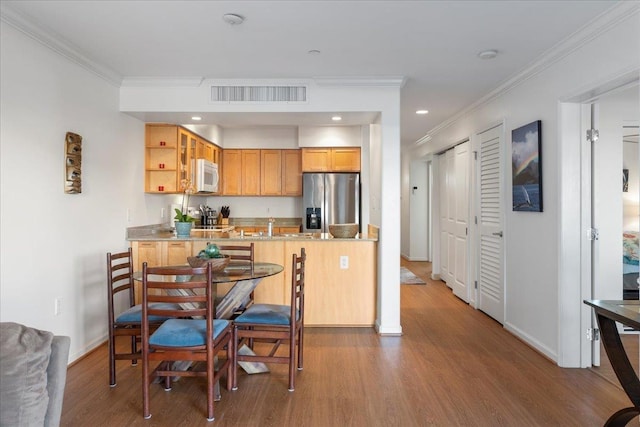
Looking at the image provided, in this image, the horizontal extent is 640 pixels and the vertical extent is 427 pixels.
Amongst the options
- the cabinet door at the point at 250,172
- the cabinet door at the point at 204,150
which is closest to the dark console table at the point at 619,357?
the cabinet door at the point at 204,150

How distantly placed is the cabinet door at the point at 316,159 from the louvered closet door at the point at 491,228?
2.38 metres

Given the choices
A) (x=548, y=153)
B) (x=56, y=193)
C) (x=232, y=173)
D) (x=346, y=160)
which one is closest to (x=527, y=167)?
(x=548, y=153)

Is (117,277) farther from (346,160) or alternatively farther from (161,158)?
(346,160)

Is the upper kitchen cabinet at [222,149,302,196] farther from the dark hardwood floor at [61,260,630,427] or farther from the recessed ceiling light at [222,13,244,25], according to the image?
the recessed ceiling light at [222,13,244,25]

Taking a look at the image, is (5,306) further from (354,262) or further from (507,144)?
(507,144)

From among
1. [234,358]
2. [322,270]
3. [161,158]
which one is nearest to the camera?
[234,358]

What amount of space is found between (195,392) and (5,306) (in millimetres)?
1334

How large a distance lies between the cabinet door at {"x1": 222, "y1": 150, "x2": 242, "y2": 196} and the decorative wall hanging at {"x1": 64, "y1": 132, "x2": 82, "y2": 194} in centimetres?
335

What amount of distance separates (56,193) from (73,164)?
281 millimetres

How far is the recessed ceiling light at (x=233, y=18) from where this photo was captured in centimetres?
250

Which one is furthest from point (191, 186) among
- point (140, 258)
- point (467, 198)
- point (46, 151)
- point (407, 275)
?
point (407, 275)

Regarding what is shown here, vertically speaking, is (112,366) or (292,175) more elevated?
(292,175)

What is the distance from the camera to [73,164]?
10.1ft

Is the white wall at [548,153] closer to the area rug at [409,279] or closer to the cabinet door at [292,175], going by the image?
the area rug at [409,279]
